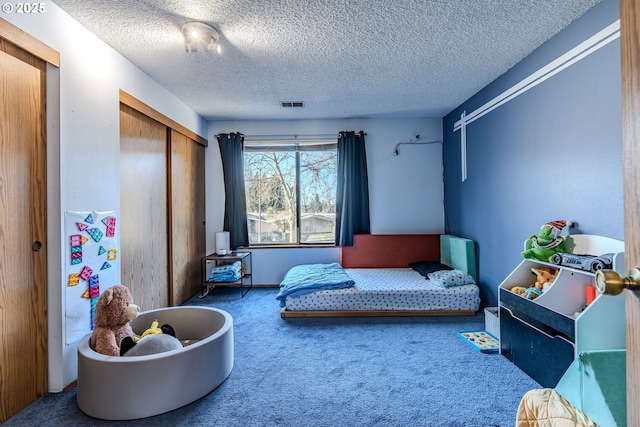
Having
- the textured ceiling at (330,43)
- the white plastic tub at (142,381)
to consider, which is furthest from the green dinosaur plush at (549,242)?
the white plastic tub at (142,381)

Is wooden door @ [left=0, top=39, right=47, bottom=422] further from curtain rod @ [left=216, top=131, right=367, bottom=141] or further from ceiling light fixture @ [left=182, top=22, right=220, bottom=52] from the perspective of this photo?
curtain rod @ [left=216, top=131, right=367, bottom=141]

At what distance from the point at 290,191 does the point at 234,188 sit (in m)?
0.78

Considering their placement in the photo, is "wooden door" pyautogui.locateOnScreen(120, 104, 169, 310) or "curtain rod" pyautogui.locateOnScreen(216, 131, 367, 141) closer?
"wooden door" pyautogui.locateOnScreen(120, 104, 169, 310)

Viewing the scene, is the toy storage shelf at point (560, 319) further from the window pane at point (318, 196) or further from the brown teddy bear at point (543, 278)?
the window pane at point (318, 196)

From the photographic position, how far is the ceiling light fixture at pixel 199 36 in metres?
2.00

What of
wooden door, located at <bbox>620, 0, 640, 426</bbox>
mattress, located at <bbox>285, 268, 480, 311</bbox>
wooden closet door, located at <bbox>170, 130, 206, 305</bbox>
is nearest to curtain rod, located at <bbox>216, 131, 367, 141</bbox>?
wooden closet door, located at <bbox>170, 130, 206, 305</bbox>

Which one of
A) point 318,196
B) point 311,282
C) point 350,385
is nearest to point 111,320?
point 350,385

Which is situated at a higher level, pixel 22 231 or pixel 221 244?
pixel 22 231

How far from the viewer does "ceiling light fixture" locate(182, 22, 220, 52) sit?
6.56 ft

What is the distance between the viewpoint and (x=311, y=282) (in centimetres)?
318

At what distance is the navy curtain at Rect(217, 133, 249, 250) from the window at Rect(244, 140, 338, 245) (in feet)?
0.51

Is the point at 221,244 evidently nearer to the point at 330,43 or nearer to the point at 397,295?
the point at 397,295

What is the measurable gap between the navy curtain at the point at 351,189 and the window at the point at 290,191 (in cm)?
17

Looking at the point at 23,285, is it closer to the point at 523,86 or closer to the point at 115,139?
the point at 115,139
